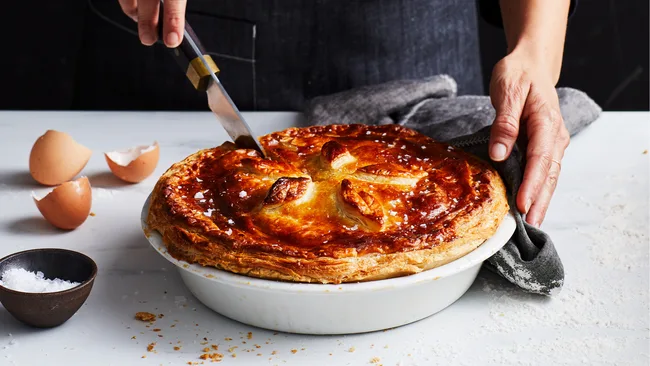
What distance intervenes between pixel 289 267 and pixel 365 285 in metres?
0.14

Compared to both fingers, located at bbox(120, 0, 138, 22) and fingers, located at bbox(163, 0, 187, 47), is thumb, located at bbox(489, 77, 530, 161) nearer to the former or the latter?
fingers, located at bbox(163, 0, 187, 47)

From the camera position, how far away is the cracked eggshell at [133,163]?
2092 millimetres

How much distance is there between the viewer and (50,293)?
1.39 metres

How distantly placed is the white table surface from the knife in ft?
1.15

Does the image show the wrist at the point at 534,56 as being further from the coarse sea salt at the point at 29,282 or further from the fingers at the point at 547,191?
the coarse sea salt at the point at 29,282

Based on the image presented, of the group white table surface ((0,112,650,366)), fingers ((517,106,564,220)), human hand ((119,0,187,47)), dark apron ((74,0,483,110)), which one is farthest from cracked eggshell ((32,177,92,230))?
fingers ((517,106,564,220))

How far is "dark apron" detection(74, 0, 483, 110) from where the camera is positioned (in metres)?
2.54

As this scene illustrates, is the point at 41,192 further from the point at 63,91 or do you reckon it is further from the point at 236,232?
the point at 63,91

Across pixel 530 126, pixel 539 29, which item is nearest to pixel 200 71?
pixel 530 126

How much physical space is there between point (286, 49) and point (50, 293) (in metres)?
1.39

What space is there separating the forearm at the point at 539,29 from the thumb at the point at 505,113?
0.41 ft

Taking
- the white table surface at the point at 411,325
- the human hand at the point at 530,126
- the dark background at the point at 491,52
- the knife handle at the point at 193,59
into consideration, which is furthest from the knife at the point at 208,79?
the dark background at the point at 491,52

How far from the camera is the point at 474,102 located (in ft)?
7.73

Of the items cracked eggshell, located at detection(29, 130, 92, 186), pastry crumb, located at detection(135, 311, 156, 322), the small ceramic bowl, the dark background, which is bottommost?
the dark background
